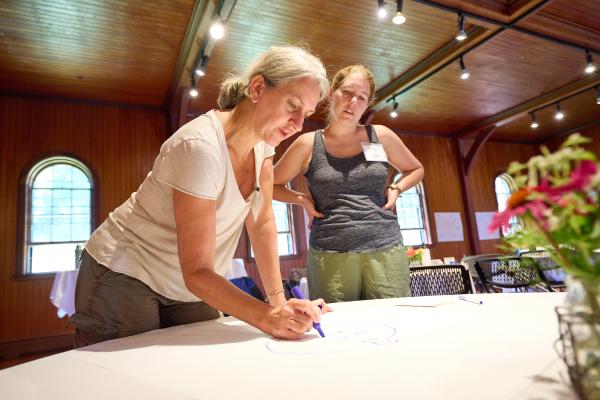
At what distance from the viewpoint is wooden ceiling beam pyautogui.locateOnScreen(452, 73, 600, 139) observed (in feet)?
21.8

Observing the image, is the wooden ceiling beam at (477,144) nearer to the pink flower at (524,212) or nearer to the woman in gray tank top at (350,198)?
the woman in gray tank top at (350,198)

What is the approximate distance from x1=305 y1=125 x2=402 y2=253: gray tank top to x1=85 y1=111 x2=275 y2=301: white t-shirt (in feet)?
1.52

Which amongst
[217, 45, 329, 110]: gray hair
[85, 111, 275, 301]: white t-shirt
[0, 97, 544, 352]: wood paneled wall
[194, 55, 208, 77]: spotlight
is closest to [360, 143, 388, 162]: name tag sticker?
[217, 45, 329, 110]: gray hair

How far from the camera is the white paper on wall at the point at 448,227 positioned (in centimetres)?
833

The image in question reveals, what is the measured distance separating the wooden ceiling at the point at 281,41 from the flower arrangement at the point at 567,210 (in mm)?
3163

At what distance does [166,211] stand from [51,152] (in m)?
5.50

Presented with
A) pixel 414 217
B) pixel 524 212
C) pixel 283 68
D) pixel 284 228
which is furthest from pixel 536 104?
pixel 524 212

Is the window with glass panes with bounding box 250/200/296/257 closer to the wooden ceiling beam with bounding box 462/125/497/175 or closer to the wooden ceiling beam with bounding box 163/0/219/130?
the wooden ceiling beam with bounding box 163/0/219/130

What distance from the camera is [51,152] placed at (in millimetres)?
5391

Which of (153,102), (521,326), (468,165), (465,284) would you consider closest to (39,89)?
(153,102)

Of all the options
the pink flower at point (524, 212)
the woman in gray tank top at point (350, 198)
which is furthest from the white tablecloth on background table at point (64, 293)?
the pink flower at point (524, 212)

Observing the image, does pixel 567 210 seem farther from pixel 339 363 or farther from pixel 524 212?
pixel 339 363

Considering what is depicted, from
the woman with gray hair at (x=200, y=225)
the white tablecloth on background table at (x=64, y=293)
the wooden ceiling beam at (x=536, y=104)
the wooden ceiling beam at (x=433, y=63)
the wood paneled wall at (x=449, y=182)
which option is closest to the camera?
the woman with gray hair at (x=200, y=225)

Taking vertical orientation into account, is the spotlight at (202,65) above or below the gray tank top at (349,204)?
above
